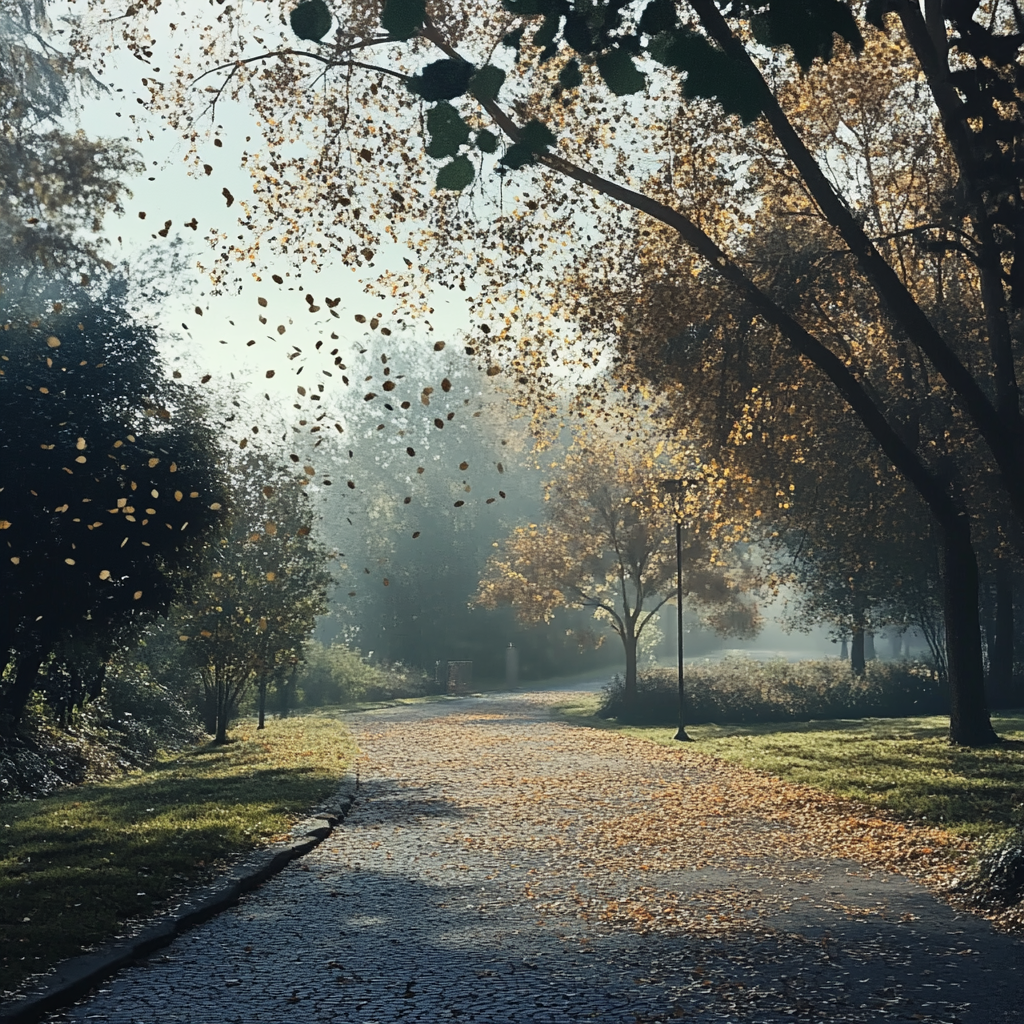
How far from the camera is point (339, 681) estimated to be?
43125 millimetres

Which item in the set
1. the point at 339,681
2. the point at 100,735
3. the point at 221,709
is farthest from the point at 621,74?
the point at 339,681

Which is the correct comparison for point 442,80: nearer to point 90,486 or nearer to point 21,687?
point 90,486

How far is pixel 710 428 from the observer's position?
19859 millimetres

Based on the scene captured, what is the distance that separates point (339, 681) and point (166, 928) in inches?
1454

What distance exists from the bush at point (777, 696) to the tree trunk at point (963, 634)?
11.1m

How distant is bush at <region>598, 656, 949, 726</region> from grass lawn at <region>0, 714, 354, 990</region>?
13871 millimetres

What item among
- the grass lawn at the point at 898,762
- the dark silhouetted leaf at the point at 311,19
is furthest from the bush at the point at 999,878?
the dark silhouetted leaf at the point at 311,19

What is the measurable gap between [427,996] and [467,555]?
5225cm

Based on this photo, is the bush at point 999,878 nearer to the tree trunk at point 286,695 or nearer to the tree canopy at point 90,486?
the tree canopy at point 90,486

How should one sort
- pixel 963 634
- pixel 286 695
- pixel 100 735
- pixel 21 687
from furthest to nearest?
pixel 286 695
pixel 100 735
pixel 963 634
pixel 21 687

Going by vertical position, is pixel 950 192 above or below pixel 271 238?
above

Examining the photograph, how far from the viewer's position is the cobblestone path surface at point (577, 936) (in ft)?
17.3

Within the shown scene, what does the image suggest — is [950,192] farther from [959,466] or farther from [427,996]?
[427,996]

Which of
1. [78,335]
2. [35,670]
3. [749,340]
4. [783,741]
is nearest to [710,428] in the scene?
[749,340]
